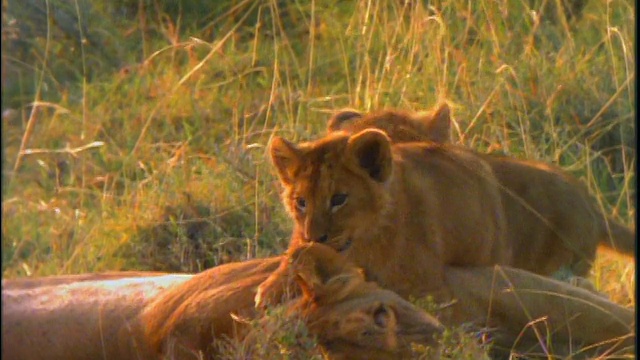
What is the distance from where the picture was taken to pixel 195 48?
656cm

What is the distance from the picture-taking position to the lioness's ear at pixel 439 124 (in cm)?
449

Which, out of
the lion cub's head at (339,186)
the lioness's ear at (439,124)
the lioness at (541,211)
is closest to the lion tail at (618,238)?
the lioness at (541,211)

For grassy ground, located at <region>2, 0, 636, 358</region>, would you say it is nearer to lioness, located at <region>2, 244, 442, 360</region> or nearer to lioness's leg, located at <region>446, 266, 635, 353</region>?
lioness's leg, located at <region>446, 266, 635, 353</region>

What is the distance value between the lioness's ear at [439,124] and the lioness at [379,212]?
23.6 inches

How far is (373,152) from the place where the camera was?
3.63 m

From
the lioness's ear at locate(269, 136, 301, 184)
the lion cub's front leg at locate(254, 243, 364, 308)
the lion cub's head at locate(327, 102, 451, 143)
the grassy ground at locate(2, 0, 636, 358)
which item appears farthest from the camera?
the grassy ground at locate(2, 0, 636, 358)

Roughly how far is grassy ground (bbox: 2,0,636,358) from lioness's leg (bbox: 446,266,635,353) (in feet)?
1.54

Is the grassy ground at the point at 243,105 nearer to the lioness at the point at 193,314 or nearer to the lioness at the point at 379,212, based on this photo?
the lioness at the point at 379,212

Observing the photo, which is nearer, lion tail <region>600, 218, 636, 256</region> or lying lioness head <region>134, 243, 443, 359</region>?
lying lioness head <region>134, 243, 443, 359</region>

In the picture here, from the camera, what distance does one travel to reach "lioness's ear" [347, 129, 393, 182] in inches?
141

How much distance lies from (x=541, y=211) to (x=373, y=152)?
3.06 ft

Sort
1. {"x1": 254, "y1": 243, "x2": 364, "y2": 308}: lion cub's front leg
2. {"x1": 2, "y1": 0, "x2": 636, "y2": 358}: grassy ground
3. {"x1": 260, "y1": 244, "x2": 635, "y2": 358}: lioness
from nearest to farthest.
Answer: {"x1": 254, "y1": 243, "x2": 364, "y2": 308}: lion cub's front leg
{"x1": 260, "y1": 244, "x2": 635, "y2": 358}: lioness
{"x1": 2, "y1": 0, "x2": 636, "y2": 358}: grassy ground

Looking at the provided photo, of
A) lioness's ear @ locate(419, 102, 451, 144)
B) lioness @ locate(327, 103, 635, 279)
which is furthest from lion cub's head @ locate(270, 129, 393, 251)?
lioness's ear @ locate(419, 102, 451, 144)

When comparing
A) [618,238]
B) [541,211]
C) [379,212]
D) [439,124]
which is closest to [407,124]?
[439,124]
